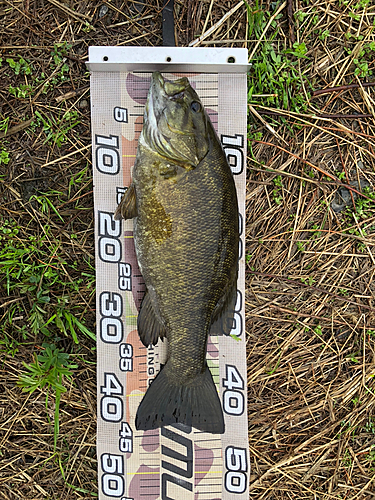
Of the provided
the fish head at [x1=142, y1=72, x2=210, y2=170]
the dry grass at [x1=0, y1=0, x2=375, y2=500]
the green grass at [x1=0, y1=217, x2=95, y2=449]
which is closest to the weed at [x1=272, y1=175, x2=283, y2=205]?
the dry grass at [x1=0, y1=0, x2=375, y2=500]

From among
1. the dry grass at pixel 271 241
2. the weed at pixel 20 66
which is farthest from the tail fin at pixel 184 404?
the weed at pixel 20 66

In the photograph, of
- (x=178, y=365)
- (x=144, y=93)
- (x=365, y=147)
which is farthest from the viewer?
(x=365, y=147)

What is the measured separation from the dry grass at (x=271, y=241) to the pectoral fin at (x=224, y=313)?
41 cm

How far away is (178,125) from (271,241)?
1063 mm

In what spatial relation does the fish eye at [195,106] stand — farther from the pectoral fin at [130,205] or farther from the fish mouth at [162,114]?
the pectoral fin at [130,205]

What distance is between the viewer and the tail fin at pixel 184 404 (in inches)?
87.0

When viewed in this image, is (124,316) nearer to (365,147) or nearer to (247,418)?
(247,418)

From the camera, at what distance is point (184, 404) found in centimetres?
221

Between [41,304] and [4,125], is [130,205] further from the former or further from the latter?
[4,125]

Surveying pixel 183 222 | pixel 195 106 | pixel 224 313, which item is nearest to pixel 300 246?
pixel 224 313

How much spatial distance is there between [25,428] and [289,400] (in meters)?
1.90

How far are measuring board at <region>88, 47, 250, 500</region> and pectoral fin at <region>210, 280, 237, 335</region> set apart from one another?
0.42m

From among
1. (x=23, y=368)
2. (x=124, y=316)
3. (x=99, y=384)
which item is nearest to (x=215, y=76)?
A: (x=124, y=316)

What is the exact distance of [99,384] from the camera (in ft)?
7.88
